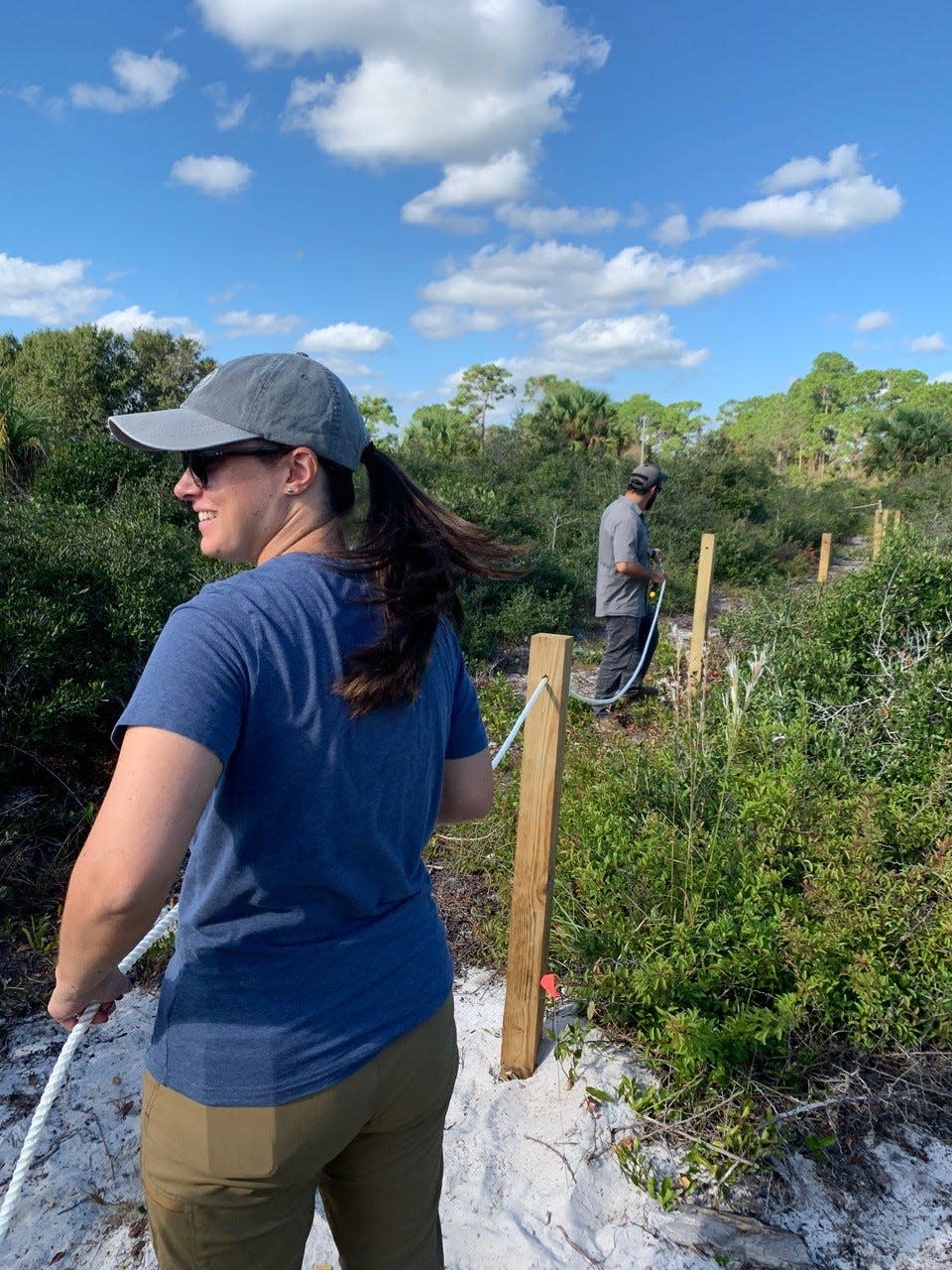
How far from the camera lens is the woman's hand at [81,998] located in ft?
3.46


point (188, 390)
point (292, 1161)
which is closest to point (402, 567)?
point (292, 1161)

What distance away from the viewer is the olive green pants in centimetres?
107

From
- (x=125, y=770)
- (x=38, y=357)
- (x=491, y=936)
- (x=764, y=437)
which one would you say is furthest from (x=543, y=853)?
(x=764, y=437)

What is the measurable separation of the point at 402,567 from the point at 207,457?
302 mm

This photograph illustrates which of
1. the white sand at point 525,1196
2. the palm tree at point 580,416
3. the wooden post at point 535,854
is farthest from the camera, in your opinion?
the palm tree at point 580,416

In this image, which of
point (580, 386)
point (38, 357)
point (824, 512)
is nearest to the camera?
point (38, 357)

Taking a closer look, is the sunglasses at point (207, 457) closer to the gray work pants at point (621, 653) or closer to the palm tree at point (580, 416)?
the gray work pants at point (621, 653)

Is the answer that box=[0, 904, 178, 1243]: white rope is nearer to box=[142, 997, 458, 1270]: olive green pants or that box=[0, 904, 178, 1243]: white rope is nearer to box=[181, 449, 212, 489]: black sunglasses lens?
box=[142, 997, 458, 1270]: olive green pants

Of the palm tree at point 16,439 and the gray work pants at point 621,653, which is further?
the palm tree at point 16,439

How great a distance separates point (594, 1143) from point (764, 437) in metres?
52.5

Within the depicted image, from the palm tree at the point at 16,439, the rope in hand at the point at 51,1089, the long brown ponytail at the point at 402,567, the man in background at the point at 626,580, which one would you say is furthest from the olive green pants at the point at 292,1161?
the palm tree at the point at 16,439

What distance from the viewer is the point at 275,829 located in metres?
1.03

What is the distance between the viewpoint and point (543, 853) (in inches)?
100

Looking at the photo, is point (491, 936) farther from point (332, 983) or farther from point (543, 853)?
point (332, 983)
